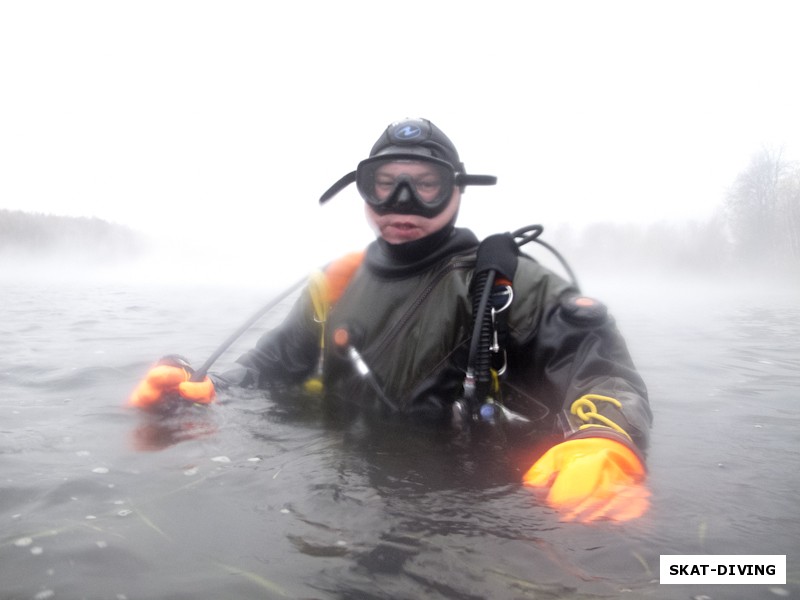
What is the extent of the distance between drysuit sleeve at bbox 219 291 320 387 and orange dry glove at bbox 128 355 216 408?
1.21 feet

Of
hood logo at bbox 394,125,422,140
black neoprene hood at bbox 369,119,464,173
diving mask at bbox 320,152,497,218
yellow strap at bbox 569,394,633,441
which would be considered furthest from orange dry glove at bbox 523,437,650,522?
hood logo at bbox 394,125,422,140

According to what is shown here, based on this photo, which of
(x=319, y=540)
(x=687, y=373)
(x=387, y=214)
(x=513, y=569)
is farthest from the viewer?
(x=687, y=373)

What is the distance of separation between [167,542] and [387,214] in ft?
5.93

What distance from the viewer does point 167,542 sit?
166cm

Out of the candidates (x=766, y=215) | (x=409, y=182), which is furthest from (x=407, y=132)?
(x=766, y=215)

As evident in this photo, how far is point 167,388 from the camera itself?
305 cm

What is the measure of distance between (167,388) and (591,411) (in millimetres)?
2170

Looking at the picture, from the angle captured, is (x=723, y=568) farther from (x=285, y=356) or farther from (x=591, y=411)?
(x=285, y=356)

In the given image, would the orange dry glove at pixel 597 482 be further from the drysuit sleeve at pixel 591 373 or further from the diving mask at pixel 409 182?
the diving mask at pixel 409 182

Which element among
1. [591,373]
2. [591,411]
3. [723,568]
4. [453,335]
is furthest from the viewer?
[453,335]

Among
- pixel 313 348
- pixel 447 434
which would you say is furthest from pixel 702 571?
pixel 313 348

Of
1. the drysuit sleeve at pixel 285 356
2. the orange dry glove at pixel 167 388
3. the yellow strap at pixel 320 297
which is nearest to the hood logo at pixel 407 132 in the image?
the yellow strap at pixel 320 297

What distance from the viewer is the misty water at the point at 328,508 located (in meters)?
1.46

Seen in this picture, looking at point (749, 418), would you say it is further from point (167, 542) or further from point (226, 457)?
point (167, 542)
